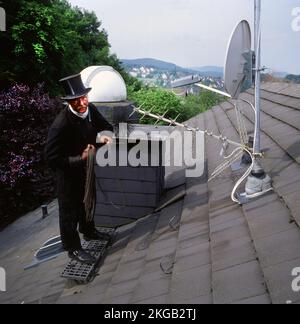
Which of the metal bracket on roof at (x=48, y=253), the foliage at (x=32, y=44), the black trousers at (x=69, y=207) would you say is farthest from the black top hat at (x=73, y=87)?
the foliage at (x=32, y=44)

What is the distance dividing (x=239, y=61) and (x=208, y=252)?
1.72m

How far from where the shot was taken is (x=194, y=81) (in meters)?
3.78

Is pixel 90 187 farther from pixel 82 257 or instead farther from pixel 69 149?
pixel 82 257

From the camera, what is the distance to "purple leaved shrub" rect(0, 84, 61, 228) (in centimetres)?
1232

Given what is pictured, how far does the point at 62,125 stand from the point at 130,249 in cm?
141

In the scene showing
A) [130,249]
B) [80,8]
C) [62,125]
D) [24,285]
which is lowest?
[24,285]

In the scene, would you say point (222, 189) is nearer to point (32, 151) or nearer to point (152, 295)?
point (152, 295)

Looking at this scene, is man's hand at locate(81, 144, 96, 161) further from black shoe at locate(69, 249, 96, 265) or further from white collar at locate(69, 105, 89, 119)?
black shoe at locate(69, 249, 96, 265)

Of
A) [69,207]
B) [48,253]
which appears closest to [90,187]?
[69,207]

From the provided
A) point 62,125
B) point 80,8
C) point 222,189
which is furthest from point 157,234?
point 80,8

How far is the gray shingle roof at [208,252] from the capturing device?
86.2 inches

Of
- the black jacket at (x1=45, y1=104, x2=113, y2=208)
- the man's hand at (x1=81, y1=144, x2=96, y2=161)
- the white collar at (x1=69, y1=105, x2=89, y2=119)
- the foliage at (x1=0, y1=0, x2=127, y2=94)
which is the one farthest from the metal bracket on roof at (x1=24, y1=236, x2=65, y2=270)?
the foliage at (x1=0, y1=0, x2=127, y2=94)

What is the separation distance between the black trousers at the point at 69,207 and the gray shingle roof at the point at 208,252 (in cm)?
41

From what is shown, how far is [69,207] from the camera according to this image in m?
3.80
